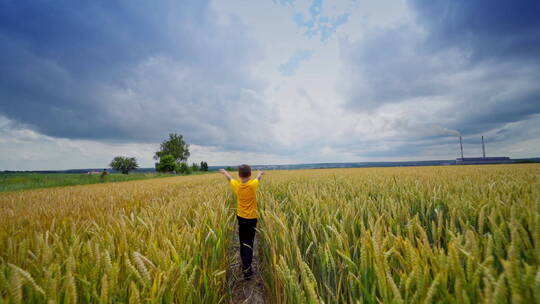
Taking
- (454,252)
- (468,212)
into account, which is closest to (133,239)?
(454,252)

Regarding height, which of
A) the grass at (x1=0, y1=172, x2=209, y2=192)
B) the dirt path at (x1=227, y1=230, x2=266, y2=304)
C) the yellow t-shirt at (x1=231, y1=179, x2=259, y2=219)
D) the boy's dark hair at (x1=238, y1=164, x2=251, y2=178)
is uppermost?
the boy's dark hair at (x1=238, y1=164, x2=251, y2=178)

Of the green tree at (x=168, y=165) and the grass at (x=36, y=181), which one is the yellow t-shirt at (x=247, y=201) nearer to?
the grass at (x=36, y=181)

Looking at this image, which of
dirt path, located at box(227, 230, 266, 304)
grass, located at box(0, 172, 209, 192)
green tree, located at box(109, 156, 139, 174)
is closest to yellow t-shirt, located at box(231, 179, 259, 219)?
dirt path, located at box(227, 230, 266, 304)

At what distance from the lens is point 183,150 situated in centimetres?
7125

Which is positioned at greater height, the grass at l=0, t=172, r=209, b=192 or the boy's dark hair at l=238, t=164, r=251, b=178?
the boy's dark hair at l=238, t=164, r=251, b=178

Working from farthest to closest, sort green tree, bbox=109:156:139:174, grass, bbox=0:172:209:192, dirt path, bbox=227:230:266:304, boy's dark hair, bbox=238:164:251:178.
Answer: green tree, bbox=109:156:139:174 < grass, bbox=0:172:209:192 < boy's dark hair, bbox=238:164:251:178 < dirt path, bbox=227:230:266:304

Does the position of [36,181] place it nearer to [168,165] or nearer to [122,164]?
[168,165]

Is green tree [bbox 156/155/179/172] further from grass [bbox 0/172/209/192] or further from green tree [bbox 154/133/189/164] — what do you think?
grass [bbox 0/172/209/192]

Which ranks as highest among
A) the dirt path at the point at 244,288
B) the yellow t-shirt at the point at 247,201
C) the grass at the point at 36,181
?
the yellow t-shirt at the point at 247,201

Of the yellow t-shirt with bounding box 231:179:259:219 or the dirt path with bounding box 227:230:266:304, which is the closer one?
the dirt path with bounding box 227:230:266:304

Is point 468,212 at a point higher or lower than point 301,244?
higher

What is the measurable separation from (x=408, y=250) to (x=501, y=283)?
331 millimetres

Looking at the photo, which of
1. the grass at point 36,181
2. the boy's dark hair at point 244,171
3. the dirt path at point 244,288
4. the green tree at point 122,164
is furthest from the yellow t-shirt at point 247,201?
the green tree at point 122,164

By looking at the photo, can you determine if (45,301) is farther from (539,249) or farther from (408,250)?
(539,249)
